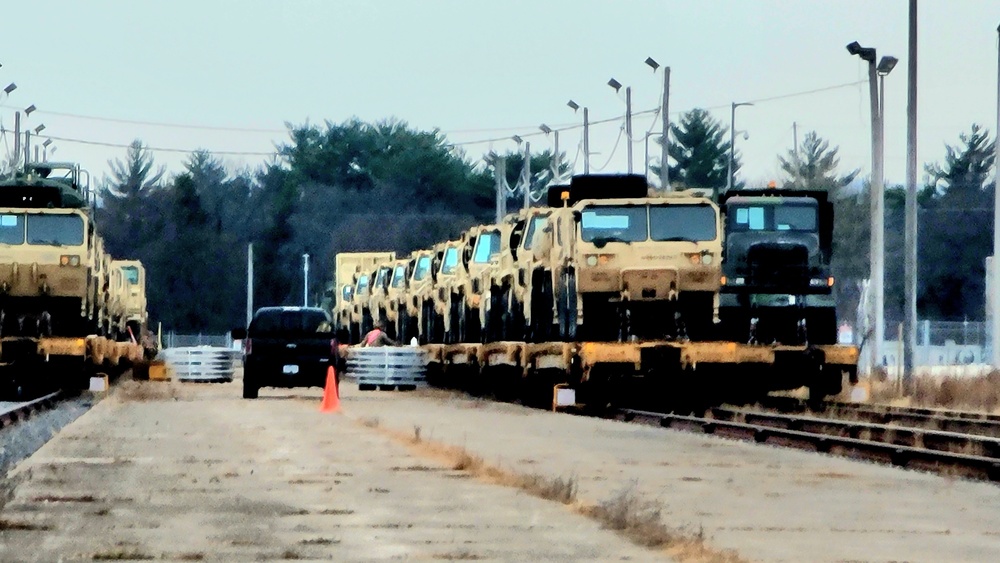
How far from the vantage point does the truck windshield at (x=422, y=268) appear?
54.1 meters

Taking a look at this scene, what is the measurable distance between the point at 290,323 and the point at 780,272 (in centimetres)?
1276

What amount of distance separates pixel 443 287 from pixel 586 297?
16.8 metres

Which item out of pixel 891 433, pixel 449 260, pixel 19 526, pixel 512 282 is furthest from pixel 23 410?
pixel 19 526

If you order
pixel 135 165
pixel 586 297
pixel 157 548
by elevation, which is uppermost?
pixel 135 165

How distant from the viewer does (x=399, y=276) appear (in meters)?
58.7

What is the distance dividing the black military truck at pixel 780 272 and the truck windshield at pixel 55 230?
1244 cm

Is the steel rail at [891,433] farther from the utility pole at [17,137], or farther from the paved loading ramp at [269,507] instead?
the utility pole at [17,137]

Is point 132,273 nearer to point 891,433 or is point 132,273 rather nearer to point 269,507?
point 891,433

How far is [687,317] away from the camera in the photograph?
33.8 meters

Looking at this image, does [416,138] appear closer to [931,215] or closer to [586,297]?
[931,215]

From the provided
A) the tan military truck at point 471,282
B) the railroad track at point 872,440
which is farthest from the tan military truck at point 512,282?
the railroad track at point 872,440

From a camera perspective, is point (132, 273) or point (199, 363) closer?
point (199, 363)

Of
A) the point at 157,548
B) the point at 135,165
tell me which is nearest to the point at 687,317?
the point at 157,548

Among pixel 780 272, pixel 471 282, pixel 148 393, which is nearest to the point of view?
pixel 780 272
